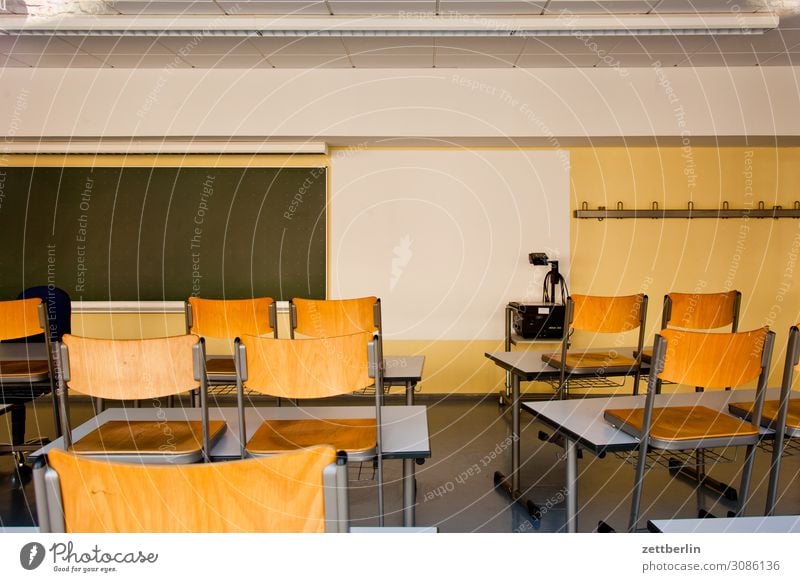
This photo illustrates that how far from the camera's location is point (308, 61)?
4.57 m

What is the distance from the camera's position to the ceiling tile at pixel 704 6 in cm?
357

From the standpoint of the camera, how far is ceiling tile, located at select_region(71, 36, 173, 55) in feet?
13.3

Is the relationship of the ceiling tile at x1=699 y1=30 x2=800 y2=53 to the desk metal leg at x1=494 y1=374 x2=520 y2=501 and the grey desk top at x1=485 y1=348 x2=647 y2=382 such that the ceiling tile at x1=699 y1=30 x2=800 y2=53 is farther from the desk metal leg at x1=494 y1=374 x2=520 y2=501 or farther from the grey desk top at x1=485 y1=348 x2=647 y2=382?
the desk metal leg at x1=494 y1=374 x2=520 y2=501

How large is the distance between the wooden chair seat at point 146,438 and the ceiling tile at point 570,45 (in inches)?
138

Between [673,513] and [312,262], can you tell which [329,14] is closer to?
[312,262]

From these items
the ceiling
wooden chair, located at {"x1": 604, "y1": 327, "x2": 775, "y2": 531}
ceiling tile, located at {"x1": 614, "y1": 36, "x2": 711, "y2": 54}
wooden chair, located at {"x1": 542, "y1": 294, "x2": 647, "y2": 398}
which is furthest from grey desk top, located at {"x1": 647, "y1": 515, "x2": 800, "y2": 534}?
ceiling tile, located at {"x1": 614, "y1": 36, "x2": 711, "y2": 54}

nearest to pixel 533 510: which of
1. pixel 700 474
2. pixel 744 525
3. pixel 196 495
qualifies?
pixel 700 474

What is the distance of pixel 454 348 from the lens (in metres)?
5.17

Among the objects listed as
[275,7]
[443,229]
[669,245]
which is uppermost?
[275,7]

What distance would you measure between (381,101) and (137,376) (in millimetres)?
3446

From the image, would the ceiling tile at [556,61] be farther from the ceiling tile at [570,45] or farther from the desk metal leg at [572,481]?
the desk metal leg at [572,481]

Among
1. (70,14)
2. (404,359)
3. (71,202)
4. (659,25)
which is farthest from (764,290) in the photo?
(71,202)

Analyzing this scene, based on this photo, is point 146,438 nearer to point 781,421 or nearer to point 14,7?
point 781,421
